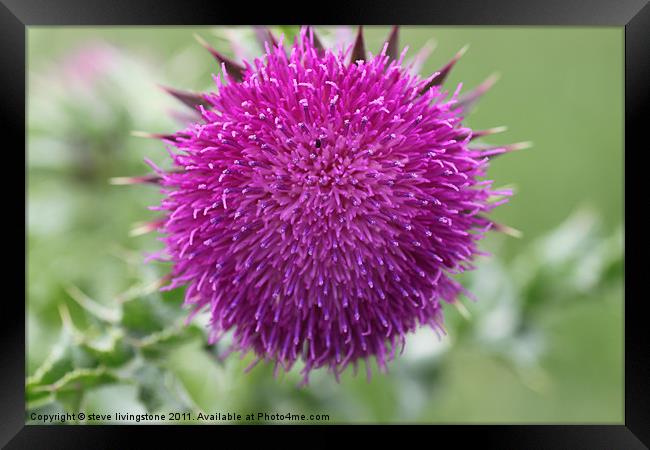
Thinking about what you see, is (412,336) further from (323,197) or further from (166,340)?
(323,197)

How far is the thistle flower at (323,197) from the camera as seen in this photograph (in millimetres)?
2359

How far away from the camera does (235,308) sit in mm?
2598

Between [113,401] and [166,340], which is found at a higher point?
[166,340]

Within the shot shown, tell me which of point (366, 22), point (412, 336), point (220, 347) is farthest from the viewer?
point (412, 336)

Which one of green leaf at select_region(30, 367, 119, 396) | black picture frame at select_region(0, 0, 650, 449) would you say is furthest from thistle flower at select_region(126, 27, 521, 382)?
green leaf at select_region(30, 367, 119, 396)

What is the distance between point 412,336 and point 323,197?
2.06 meters

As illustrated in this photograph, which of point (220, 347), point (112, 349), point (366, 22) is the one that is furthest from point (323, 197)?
point (112, 349)

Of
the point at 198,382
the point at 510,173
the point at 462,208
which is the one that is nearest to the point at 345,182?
the point at 462,208

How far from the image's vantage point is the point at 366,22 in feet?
9.35

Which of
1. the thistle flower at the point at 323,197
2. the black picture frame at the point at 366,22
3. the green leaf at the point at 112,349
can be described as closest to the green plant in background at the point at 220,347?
Result: the green leaf at the point at 112,349

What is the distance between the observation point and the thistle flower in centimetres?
236

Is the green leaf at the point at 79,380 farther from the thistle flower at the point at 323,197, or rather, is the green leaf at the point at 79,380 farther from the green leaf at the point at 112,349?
the thistle flower at the point at 323,197

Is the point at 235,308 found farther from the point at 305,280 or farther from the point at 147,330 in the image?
the point at 147,330

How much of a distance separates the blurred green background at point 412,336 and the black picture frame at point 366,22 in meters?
0.11
